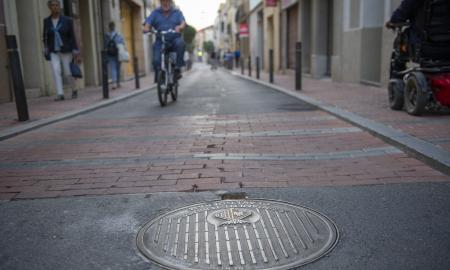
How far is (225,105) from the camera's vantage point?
31.8 feet

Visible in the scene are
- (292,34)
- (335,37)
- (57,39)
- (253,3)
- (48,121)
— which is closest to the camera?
(48,121)

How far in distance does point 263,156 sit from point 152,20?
6.01m

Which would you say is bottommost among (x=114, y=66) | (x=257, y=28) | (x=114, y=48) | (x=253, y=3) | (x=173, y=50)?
(x=114, y=66)

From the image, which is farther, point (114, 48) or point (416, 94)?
point (114, 48)

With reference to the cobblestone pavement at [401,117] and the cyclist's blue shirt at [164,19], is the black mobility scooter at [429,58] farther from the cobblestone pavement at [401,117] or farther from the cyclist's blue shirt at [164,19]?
the cyclist's blue shirt at [164,19]

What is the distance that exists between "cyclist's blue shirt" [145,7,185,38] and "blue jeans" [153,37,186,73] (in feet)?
1.19

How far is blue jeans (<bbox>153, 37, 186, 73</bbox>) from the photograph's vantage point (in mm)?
9406

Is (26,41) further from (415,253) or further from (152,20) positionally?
(415,253)

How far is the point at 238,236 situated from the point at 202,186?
1098 millimetres

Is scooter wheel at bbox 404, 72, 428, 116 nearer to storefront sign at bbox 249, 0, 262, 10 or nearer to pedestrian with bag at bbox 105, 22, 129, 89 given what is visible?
pedestrian with bag at bbox 105, 22, 129, 89

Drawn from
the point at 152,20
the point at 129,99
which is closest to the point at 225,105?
the point at 152,20

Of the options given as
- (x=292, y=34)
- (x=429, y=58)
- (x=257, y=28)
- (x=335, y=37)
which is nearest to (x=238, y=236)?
(x=429, y=58)

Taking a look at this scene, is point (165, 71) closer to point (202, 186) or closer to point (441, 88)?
point (441, 88)

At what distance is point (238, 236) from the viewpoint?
271 centimetres
